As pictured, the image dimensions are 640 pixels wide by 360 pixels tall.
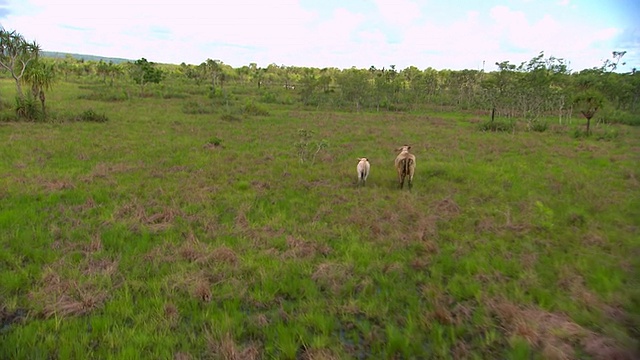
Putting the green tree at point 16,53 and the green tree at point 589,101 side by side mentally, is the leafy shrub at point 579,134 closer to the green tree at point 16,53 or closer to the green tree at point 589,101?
the green tree at point 589,101

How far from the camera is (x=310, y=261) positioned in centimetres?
640

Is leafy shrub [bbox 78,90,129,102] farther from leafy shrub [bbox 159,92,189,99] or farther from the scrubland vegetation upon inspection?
Answer: the scrubland vegetation

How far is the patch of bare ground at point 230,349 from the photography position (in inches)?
157

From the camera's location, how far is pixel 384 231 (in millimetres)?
7828

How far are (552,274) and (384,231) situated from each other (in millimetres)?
3150

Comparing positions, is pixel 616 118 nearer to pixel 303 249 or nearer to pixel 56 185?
pixel 303 249

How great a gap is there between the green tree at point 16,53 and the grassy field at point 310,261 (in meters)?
15.1

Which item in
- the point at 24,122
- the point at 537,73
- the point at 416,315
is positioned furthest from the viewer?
the point at 537,73

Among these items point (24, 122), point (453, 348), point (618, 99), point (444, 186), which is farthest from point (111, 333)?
point (618, 99)

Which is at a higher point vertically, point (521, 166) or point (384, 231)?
point (521, 166)

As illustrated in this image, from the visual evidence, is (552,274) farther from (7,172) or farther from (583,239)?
(7,172)

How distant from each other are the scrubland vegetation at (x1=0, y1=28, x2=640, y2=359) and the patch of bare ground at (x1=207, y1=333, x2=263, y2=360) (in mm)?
22

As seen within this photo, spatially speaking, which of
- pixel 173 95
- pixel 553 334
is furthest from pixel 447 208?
pixel 173 95

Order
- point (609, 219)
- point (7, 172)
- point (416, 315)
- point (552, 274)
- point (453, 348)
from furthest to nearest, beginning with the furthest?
point (7, 172) < point (609, 219) < point (552, 274) < point (416, 315) < point (453, 348)
